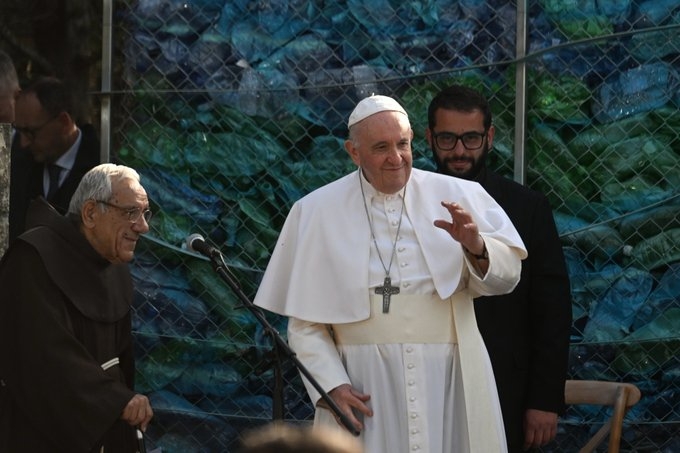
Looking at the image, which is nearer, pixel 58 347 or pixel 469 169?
pixel 58 347

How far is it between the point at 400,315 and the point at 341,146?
233cm

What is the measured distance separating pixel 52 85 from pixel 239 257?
128cm

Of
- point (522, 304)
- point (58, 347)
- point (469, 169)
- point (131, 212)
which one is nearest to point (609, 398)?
point (522, 304)

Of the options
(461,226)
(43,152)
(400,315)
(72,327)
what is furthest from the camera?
(43,152)

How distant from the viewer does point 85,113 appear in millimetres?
7910

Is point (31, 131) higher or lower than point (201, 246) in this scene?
higher

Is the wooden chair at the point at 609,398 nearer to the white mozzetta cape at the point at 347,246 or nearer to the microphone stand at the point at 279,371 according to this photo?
the white mozzetta cape at the point at 347,246

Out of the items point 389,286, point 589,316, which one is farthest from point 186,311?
point 389,286

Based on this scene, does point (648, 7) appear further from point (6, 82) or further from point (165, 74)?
point (6, 82)

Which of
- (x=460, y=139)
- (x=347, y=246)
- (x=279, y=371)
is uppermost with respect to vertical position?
(x=460, y=139)

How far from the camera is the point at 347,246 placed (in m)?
5.64

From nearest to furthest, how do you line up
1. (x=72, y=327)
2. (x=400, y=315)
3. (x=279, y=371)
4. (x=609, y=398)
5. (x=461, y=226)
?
(x=461, y=226) → (x=279, y=371) → (x=400, y=315) → (x=72, y=327) → (x=609, y=398)

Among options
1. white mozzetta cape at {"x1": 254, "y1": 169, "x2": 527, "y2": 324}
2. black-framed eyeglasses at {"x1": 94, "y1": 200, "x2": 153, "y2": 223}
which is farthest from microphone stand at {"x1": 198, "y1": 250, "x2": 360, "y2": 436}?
black-framed eyeglasses at {"x1": 94, "y1": 200, "x2": 153, "y2": 223}

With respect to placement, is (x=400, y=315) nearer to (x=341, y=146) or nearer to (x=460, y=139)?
(x=460, y=139)
